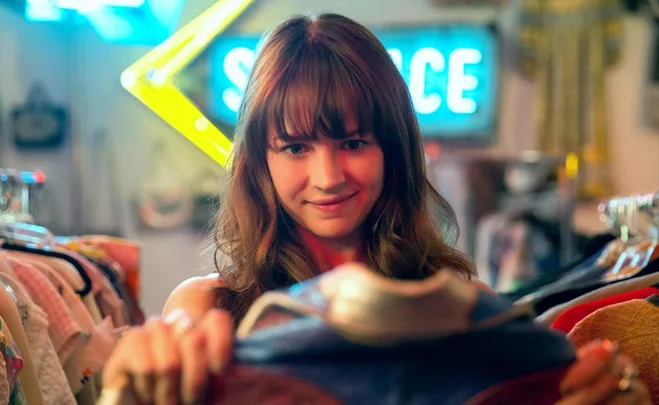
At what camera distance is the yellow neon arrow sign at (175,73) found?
5.05 ft

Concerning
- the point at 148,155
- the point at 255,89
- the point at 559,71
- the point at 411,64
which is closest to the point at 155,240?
the point at 148,155

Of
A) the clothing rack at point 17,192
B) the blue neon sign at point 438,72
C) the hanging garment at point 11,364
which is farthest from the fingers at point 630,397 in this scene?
the blue neon sign at point 438,72

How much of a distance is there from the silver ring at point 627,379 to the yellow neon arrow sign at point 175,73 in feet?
3.26

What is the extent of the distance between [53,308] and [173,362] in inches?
34.9

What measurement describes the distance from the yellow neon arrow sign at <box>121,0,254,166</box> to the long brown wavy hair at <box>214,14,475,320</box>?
1.75ft

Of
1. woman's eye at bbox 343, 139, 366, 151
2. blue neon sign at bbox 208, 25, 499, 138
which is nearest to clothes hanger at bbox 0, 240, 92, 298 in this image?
woman's eye at bbox 343, 139, 366, 151

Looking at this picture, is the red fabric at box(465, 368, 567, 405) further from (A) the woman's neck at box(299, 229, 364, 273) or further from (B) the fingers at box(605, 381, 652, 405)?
(A) the woman's neck at box(299, 229, 364, 273)

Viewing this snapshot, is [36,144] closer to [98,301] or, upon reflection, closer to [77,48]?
[77,48]

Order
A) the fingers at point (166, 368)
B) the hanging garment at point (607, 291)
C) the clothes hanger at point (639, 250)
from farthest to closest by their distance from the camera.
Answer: the clothes hanger at point (639, 250) < the hanging garment at point (607, 291) < the fingers at point (166, 368)

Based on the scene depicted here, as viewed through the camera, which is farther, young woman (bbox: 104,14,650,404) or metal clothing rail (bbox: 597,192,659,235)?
metal clothing rail (bbox: 597,192,659,235)

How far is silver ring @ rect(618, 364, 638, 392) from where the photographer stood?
59cm

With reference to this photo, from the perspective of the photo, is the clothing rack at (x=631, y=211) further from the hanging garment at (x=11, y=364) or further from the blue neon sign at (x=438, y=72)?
the blue neon sign at (x=438, y=72)

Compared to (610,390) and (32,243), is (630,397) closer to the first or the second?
(610,390)

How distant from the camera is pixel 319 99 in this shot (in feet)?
2.83
